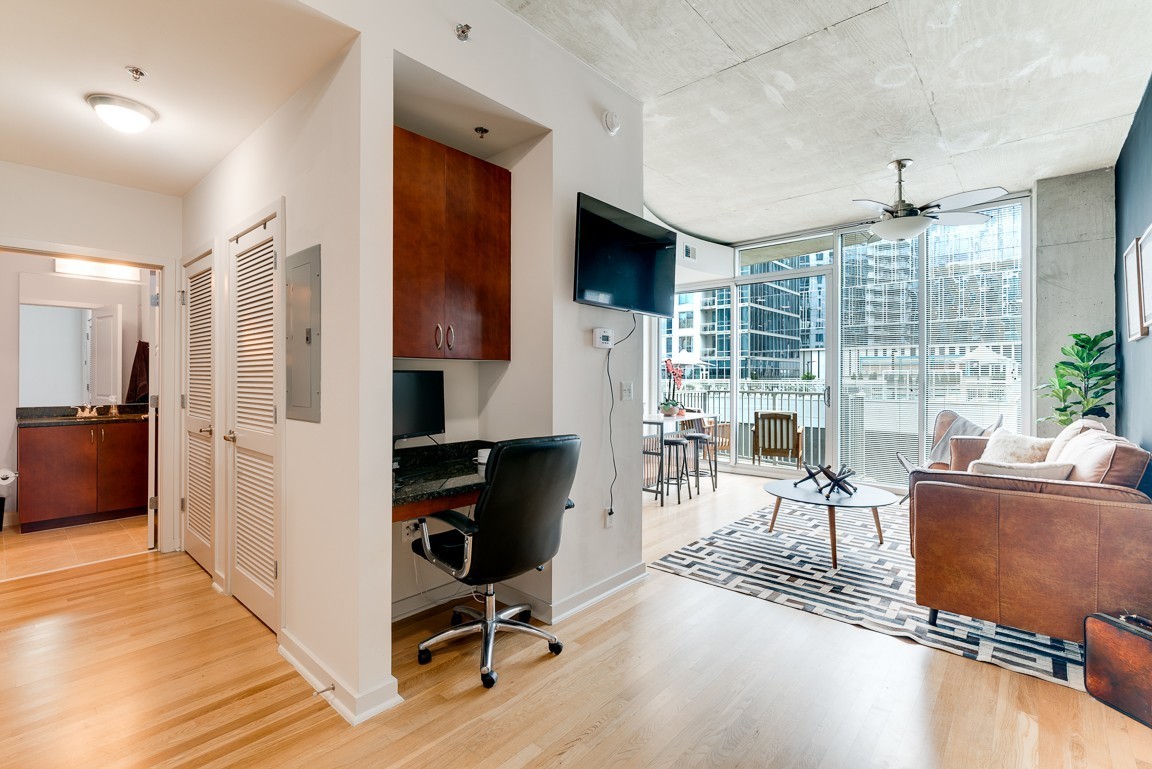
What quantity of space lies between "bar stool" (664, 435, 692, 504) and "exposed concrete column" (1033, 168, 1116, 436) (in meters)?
3.05

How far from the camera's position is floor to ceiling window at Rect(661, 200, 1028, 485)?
5117 mm

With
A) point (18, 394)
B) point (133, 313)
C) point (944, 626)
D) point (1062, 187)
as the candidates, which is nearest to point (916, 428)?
point (1062, 187)

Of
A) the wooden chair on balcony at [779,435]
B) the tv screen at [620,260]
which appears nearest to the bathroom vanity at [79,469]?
the tv screen at [620,260]

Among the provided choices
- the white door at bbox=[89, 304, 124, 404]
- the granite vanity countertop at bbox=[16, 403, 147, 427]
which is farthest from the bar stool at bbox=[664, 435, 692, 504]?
the white door at bbox=[89, 304, 124, 404]

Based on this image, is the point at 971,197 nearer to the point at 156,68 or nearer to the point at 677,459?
the point at 677,459

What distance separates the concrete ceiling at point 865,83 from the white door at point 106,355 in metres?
4.89

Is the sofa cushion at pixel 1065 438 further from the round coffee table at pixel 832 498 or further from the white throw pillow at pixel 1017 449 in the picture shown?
the round coffee table at pixel 832 498

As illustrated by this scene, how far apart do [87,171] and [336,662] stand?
11.1 feet

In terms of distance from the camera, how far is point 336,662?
207 cm

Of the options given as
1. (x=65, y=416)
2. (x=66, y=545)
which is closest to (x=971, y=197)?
(x=66, y=545)

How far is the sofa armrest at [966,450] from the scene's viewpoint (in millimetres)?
4016

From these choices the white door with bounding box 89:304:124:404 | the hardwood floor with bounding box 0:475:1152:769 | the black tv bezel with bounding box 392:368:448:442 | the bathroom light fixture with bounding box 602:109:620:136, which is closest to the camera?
the hardwood floor with bounding box 0:475:1152:769

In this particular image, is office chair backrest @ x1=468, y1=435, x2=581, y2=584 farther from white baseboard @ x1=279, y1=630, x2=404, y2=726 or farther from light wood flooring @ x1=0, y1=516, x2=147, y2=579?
light wood flooring @ x1=0, y1=516, x2=147, y2=579

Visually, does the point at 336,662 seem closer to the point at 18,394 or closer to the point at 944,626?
the point at 944,626
